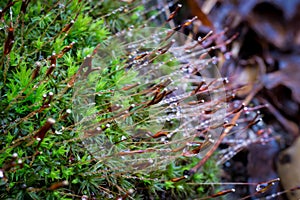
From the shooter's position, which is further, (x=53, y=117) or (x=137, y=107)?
(x=137, y=107)

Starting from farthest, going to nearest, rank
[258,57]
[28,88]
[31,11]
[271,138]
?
[258,57]
[271,138]
[31,11]
[28,88]

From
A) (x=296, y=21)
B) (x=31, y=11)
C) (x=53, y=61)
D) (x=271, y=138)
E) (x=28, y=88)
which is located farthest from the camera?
(x=296, y=21)

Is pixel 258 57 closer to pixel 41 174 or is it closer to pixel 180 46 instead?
pixel 180 46

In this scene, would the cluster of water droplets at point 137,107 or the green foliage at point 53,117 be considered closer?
the green foliage at point 53,117

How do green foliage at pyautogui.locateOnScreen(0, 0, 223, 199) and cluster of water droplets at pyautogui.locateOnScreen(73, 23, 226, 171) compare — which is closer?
green foliage at pyautogui.locateOnScreen(0, 0, 223, 199)

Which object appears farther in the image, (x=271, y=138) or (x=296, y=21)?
(x=296, y=21)

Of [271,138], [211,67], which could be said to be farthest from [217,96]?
[271,138]

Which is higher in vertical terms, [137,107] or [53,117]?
[53,117]

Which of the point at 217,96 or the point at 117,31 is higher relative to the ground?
the point at 117,31
